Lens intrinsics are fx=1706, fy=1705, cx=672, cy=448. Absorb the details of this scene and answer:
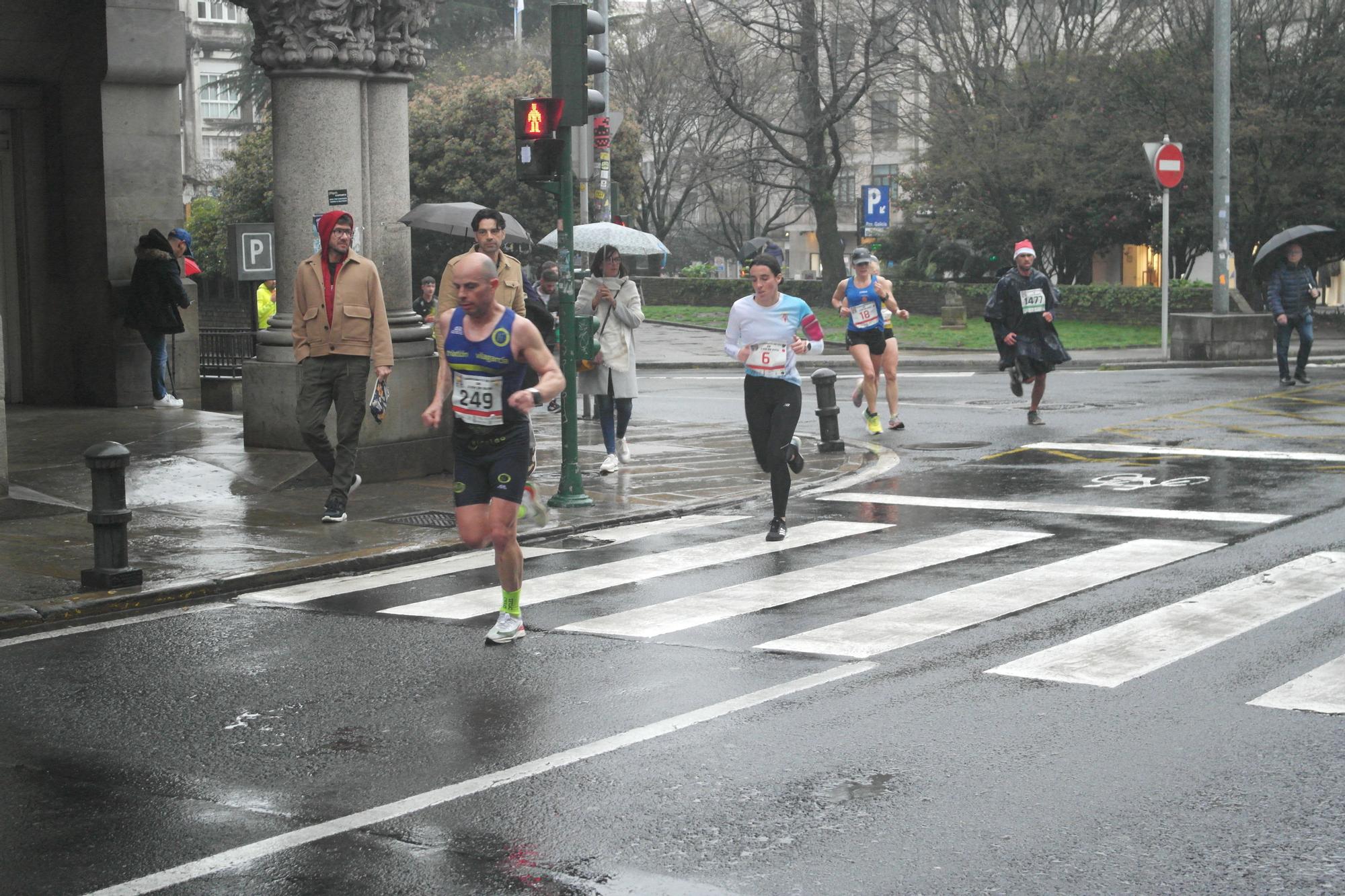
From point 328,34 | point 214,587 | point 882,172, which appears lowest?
point 214,587

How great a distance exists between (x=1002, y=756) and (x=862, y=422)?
1257cm

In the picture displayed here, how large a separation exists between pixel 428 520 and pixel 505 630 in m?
3.76

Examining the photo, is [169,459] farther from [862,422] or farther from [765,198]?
[765,198]

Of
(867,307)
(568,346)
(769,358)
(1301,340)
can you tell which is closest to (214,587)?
(568,346)

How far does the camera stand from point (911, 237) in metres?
55.8

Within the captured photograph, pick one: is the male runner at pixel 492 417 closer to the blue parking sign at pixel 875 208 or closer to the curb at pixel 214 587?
the curb at pixel 214 587

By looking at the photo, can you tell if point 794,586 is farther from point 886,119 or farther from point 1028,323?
point 886,119

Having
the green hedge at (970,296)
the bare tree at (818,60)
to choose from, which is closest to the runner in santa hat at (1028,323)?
the green hedge at (970,296)

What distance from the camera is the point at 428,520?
462 inches

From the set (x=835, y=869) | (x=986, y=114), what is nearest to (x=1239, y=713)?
(x=835, y=869)

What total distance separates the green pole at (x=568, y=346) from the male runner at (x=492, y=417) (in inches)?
162

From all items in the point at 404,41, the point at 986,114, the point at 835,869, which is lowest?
the point at 835,869

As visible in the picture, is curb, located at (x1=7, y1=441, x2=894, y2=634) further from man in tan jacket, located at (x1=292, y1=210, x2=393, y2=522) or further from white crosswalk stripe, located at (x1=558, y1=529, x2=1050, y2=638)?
white crosswalk stripe, located at (x1=558, y1=529, x2=1050, y2=638)

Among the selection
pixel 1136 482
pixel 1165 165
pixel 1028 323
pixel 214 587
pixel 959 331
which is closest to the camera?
pixel 214 587
